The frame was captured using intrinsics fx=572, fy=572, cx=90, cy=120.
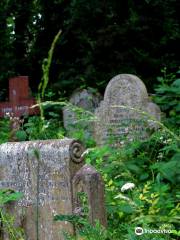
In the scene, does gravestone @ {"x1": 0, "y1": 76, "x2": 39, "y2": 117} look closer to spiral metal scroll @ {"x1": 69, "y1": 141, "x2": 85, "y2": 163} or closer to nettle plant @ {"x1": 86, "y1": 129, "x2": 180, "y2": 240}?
nettle plant @ {"x1": 86, "y1": 129, "x2": 180, "y2": 240}

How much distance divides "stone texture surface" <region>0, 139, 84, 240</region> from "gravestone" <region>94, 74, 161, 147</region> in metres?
2.14

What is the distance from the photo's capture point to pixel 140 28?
883 centimetres

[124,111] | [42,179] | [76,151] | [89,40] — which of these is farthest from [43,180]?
[89,40]

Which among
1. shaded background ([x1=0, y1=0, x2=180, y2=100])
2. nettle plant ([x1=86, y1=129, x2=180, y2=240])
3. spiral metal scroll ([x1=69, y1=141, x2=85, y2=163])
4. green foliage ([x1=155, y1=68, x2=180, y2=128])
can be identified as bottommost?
nettle plant ([x1=86, y1=129, x2=180, y2=240])

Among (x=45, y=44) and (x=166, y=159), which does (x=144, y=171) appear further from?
(x=45, y=44)

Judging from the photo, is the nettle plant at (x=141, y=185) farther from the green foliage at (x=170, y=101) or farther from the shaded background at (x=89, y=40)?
the shaded background at (x=89, y=40)

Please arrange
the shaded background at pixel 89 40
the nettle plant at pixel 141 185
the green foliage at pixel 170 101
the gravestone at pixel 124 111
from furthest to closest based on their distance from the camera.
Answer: the shaded background at pixel 89 40, the gravestone at pixel 124 111, the green foliage at pixel 170 101, the nettle plant at pixel 141 185

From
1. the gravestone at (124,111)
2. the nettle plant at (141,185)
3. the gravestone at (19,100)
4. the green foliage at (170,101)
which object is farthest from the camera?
the gravestone at (19,100)

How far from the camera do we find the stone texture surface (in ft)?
10.8

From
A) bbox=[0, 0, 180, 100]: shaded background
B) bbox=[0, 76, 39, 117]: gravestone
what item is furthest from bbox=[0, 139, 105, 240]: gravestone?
bbox=[0, 0, 180, 100]: shaded background

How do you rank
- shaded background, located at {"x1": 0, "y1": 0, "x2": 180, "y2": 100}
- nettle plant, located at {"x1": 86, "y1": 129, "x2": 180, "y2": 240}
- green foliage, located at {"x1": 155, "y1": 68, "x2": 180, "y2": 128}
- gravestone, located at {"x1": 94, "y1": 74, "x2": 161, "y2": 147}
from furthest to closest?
shaded background, located at {"x1": 0, "y1": 0, "x2": 180, "y2": 100}
gravestone, located at {"x1": 94, "y1": 74, "x2": 161, "y2": 147}
green foliage, located at {"x1": 155, "y1": 68, "x2": 180, "y2": 128}
nettle plant, located at {"x1": 86, "y1": 129, "x2": 180, "y2": 240}

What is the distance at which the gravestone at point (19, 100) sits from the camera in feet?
23.5

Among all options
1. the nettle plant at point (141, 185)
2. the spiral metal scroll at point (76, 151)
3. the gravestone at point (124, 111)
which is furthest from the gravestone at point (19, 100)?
the spiral metal scroll at point (76, 151)

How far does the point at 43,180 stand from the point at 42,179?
10mm
